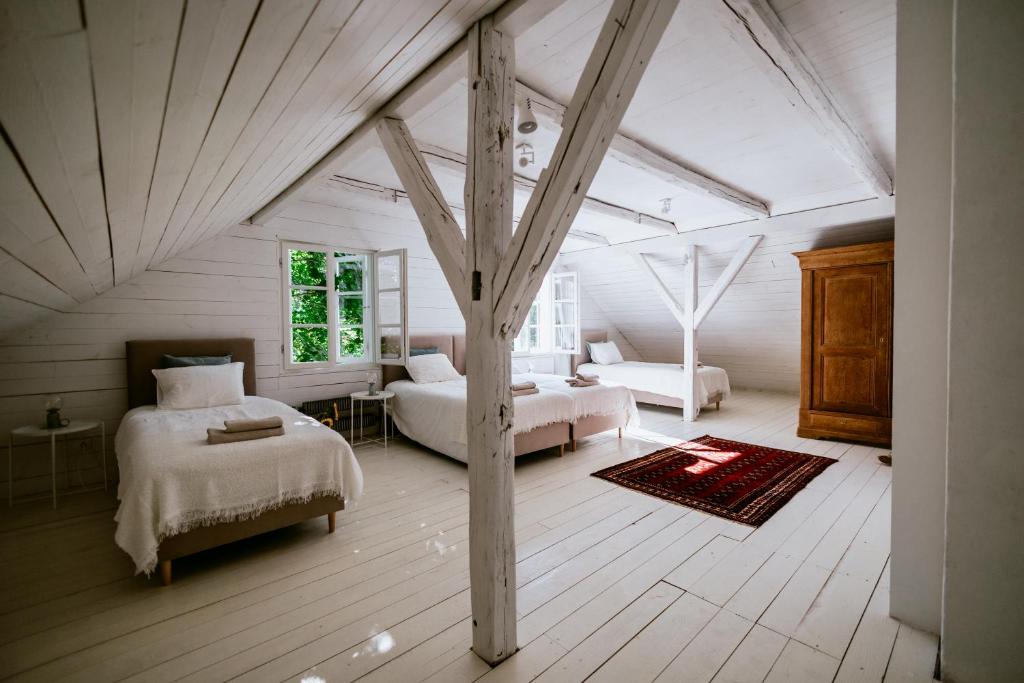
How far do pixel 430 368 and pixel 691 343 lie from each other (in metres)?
3.20

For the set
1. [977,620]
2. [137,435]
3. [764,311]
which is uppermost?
[764,311]

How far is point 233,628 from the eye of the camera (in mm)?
1799

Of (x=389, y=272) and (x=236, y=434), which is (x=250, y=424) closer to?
(x=236, y=434)

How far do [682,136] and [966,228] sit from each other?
1.90 m

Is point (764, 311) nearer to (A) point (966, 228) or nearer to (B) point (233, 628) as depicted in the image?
(A) point (966, 228)

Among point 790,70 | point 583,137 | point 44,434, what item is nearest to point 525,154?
point 790,70

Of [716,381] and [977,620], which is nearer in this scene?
A: [977,620]

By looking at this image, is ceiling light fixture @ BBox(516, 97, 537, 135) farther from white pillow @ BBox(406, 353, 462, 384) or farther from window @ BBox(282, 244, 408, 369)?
white pillow @ BBox(406, 353, 462, 384)

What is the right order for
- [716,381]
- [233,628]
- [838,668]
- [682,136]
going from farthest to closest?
[716,381], [682,136], [233,628], [838,668]

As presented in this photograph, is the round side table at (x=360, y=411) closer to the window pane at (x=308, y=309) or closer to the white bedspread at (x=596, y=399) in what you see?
the white bedspread at (x=596, y=399)

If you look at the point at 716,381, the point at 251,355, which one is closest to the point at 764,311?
the point at 716,381

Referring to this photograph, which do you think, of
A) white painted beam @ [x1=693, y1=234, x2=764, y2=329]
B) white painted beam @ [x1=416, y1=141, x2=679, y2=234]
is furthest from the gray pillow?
white painted beam @ [x1=693, y1=234, x2=764, y2=329]

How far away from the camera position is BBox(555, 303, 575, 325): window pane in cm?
636

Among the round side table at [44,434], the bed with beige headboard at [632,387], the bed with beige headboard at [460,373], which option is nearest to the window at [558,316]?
the bed with beige headboard at [632,387]
